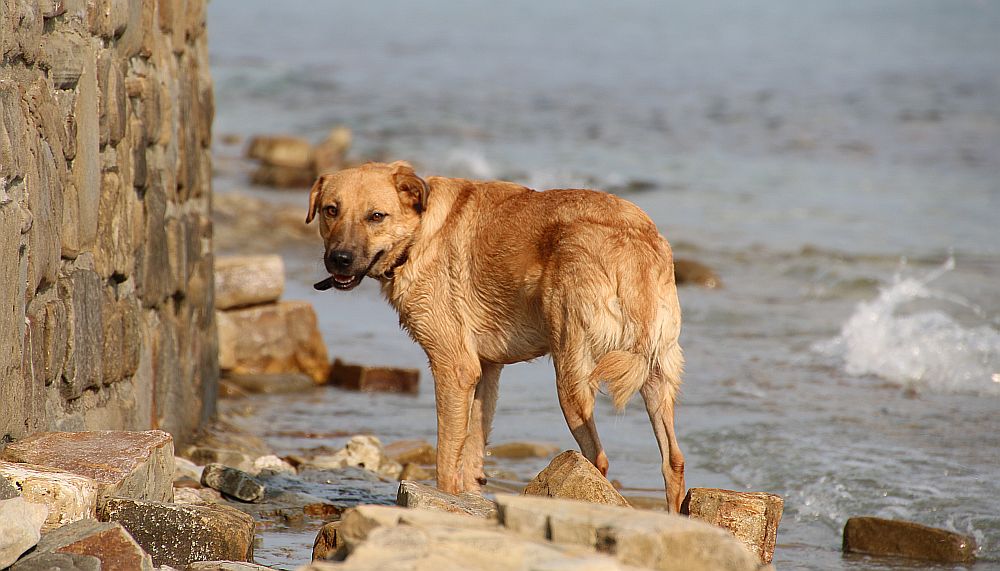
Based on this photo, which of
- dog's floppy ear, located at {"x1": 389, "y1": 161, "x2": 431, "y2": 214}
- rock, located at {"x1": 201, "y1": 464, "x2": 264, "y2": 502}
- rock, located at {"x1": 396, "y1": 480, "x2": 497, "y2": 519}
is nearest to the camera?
rock, located at {"x1": 396, "y1": 480, "x2": 497, "y2": 519}

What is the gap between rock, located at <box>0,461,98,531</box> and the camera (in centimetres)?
412

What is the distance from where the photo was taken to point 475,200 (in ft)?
19.4

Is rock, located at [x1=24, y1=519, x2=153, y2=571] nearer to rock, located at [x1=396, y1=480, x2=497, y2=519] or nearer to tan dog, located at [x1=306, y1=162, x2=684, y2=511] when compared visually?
rock, located at [x1=396, y1=480, x2=497, y2=519]

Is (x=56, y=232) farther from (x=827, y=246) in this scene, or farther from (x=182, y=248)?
(x=827, y=246)

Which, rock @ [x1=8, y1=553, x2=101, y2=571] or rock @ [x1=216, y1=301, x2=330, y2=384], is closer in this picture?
rock @ [x1=8, y1=553, x2=101, y2=571]

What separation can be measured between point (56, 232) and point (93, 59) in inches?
32.0

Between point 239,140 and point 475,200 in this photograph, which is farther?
point 239,140

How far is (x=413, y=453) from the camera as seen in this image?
7055 mm

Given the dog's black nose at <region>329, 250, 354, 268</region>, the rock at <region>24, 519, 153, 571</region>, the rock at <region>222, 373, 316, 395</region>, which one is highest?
the dog's black nose at <region>329, 250, 354, 268</region>

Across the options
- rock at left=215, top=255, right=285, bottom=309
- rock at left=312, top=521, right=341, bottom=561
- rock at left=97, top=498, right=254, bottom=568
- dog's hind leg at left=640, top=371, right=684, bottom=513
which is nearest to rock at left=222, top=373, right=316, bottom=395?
rock at left=215, top=255, right=285, bottom=309

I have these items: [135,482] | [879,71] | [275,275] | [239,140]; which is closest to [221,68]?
[239,140]

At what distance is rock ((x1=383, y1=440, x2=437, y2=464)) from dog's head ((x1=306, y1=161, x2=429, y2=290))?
4.84 ft

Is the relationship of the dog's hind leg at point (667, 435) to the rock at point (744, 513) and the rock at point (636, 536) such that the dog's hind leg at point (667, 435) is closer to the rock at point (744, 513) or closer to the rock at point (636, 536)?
the rock at point (744, 513)

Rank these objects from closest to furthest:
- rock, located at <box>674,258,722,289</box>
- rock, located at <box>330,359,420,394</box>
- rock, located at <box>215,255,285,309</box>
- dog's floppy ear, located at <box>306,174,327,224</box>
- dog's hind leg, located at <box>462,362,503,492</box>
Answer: dog's floppy ear, located at <box>306,174,327,224</box> → dog's hind leg, located at <box>462,362,503,492</box> → rock, located at <box>330,359,420,394</box> → rock, located at <box>215,255,285,309</box> → rock, located at <box>674,258,722,289</box>
